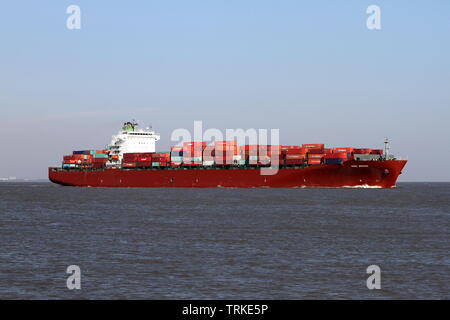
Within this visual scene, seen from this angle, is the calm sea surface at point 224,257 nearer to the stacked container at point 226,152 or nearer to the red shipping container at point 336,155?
the red shipping container at point 336,155

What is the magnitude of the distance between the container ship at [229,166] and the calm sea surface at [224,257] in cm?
4144

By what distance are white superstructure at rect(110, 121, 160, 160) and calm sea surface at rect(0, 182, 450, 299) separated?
244 feet

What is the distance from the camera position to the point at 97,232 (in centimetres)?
3459

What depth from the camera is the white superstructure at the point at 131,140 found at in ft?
388

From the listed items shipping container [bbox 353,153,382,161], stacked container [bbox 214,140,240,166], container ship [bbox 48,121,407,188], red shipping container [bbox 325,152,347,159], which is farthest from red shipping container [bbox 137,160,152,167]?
shipping container [bbox 353,153,382,161]

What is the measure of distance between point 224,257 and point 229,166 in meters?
70.7

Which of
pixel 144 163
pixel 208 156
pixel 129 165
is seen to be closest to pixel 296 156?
pixel 208 156

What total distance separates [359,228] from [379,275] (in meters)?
16.7

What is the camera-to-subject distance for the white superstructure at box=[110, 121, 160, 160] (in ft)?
388

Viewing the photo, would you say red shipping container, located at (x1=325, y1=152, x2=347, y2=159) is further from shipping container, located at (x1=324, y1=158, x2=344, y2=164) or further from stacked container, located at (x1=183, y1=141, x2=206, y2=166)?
stacked container, located at (x1=183, y1=141, x2=206, y2=166)

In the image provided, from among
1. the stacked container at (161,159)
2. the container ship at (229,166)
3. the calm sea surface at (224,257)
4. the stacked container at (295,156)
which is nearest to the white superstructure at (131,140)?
the container ship at (229,166)

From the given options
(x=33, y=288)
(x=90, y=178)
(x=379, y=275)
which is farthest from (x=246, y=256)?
(x=90, y=178)
